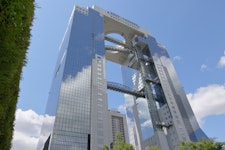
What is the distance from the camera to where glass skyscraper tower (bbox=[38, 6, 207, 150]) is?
47550 millimetres

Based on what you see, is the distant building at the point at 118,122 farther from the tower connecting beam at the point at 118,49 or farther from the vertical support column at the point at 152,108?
the vertical support column at the point at 152,108

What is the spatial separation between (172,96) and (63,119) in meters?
39.7

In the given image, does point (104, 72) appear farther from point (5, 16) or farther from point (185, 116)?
point (5, 16)

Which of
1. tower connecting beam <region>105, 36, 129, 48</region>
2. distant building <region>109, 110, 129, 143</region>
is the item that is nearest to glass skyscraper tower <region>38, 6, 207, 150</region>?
tower connecting beam <region>105, 36, 129, 48</region>

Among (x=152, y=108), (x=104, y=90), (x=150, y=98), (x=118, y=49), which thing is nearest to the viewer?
(x=104, y=90)

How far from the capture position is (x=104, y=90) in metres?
56.2

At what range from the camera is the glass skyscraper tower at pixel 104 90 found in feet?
156

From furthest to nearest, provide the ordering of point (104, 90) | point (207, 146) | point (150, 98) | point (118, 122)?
point (118, 122) → point (150, 98) → point (104, 90) → point (207, 146)

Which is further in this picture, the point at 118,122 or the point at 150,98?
the point at 118,122

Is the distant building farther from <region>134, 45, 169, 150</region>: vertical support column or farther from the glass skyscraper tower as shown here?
<region>134, 45, 169, 150</region>: vertical support column

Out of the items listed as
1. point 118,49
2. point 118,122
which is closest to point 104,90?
point 118,49

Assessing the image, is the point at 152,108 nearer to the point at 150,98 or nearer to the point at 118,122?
the point at 150,98

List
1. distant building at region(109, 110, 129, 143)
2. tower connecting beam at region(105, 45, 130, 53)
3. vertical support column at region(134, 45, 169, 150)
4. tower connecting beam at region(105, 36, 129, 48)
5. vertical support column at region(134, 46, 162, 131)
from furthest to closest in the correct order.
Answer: distant building at region(109, 110, 129, 143) < tower connecting beam at region(105, 45, 130, 53) < tower connecting beam at region(105, 36, 129, 48) < vertical support column at region(134, 46, 162, 131) < vertical support column at region(134, 45, 169, 150)

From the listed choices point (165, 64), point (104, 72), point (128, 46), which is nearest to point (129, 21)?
point (128, 46)
